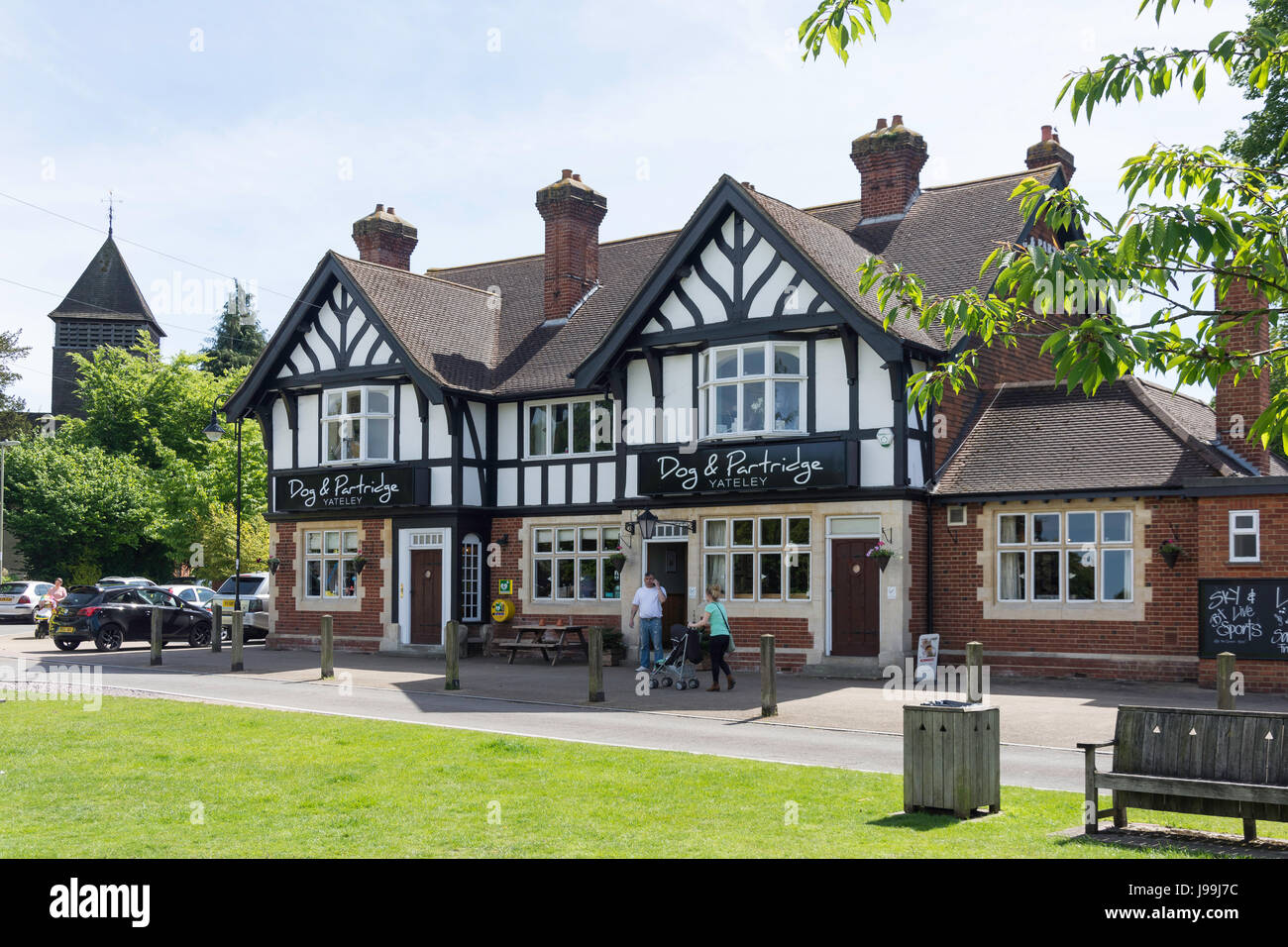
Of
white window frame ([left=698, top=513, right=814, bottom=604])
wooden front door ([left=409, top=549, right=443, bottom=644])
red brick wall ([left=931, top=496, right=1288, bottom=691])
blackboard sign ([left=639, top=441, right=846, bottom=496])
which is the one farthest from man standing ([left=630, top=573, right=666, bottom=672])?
wooden front door ([left=409, top=549, right=443, bottom=644])

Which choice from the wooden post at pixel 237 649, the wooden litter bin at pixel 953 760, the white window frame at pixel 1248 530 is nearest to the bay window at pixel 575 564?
the wooden post at pixel 237 649

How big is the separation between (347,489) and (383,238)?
8738 millimetres

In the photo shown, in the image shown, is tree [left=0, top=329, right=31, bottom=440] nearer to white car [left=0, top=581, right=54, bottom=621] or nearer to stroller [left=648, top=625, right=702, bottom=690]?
white car [left=0, top=581, right=54, bottom=621]

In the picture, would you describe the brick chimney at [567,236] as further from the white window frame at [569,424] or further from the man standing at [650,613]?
the man standing at [650,613]

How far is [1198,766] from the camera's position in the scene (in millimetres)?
8578

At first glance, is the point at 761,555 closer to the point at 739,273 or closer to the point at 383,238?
the point at 739,273

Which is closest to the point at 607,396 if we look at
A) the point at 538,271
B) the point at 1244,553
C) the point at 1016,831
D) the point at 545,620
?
the point at 545,620

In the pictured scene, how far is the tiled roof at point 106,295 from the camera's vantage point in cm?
7506

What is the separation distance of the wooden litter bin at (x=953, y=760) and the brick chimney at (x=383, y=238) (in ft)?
90.4

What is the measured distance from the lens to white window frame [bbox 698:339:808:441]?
77.0ft

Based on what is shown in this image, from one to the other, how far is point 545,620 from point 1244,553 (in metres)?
14.0

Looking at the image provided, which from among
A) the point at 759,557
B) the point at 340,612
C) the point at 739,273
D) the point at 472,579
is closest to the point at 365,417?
the point at 472,579

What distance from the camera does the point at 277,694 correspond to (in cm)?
1894

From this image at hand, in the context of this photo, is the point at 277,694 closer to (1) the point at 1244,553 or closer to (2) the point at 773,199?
(2) the point at 773,199
